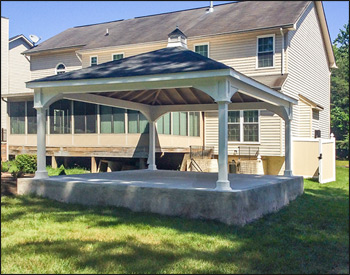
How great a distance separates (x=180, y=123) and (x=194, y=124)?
1.11 m

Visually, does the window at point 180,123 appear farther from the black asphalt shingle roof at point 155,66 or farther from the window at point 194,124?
the black asphalt shingle roof at point 155,66

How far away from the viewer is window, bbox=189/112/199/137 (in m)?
21.1

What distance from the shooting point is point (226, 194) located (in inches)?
340

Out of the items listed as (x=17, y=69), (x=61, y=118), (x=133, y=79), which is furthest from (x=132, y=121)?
(x=17, y=69)

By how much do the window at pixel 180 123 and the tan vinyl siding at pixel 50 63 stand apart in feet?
27.2

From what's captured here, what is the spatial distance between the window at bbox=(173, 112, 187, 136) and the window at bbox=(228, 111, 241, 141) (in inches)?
82.1

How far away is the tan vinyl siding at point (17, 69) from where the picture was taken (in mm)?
31297

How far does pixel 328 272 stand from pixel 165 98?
920 cm

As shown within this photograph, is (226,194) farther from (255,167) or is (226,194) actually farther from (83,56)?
(83,56)

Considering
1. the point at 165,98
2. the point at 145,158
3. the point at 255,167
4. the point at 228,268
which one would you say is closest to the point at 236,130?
the point at 255,167

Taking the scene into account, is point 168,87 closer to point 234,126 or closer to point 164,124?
point 164,124

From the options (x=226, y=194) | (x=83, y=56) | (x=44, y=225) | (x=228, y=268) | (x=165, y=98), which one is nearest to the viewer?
(x=228, y=268)

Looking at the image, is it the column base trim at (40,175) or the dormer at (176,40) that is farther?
the dormer at (176,40)

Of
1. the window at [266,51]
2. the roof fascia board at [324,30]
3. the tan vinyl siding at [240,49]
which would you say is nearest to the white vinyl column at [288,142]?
the tan vinyl siding at [240,49]
